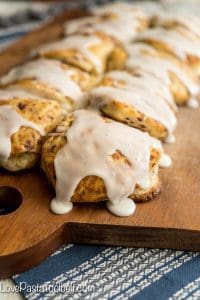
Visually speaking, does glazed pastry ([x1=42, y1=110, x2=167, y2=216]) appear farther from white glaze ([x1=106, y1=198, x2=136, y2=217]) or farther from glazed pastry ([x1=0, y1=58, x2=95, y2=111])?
glazed pastry ([x1=0, y1=58, x2=95, y2=111])

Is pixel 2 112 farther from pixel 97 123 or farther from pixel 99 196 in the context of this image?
pixel 99 196

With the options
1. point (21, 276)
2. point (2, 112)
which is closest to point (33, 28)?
point (2, 112)

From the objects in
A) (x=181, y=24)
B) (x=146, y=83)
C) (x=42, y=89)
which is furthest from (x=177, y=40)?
(x=42, y=89)

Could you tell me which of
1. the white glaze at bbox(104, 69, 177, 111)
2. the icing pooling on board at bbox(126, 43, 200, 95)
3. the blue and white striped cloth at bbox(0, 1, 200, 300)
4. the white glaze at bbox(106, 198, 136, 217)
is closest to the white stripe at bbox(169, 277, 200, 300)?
the blue and white striped cloth at bbox(0, 1, 200, 300)

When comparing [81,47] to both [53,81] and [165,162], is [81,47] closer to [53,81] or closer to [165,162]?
[53,81]

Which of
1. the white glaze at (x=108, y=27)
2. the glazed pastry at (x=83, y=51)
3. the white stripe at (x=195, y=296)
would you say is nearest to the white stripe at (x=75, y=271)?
the white stripe at (x=195, y=296)

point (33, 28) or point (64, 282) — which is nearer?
point (64, 282)

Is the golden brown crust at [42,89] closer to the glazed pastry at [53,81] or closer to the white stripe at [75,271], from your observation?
the glazed pastry at [53,81]
